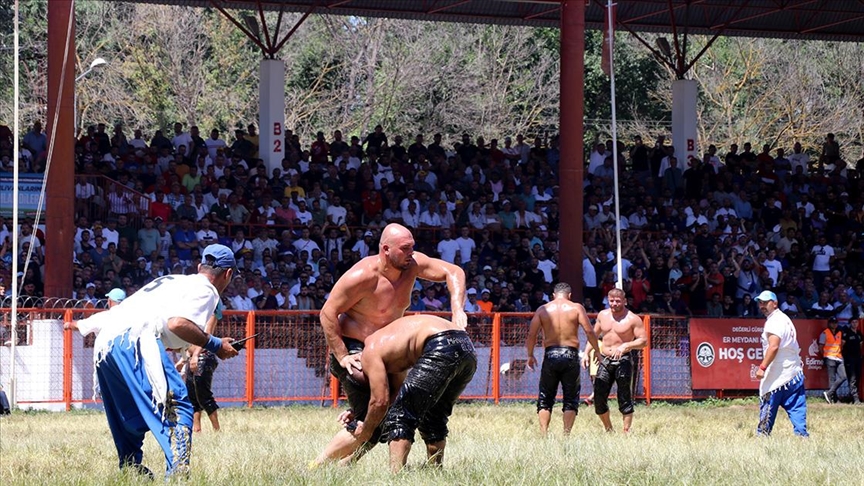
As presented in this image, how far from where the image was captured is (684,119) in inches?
1240

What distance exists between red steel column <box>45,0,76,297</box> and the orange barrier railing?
176cm

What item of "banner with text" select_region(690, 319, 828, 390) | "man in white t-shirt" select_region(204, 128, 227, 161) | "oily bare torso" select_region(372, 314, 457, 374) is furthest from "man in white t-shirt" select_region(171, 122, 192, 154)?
"oily bare torso" select_region(372, 314, 457, 374)

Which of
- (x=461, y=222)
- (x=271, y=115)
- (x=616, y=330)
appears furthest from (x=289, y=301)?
(x=616, y=330)

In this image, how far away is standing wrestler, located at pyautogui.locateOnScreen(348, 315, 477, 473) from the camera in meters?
8.34

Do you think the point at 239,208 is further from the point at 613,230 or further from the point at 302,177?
the point at 613,230

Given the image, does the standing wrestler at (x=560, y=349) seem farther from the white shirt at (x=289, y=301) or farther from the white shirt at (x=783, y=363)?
the white shirt at (x=289, y=301)

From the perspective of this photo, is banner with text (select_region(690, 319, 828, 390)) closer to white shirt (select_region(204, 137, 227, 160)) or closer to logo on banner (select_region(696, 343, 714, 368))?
logo on banner (select_region(696, 343, 714, 368))

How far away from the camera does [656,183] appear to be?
1152 inches

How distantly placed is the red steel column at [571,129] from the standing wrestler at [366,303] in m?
14.2

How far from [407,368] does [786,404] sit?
6.98m

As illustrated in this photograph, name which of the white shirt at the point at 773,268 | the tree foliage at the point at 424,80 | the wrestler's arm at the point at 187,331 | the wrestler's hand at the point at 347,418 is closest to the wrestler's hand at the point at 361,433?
the wrestler's hand at the point at 347,418

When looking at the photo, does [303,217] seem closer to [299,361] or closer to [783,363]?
[299,361]

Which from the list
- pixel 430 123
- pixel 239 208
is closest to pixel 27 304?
pixel 239 208

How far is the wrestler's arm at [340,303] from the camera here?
8.76 metres
